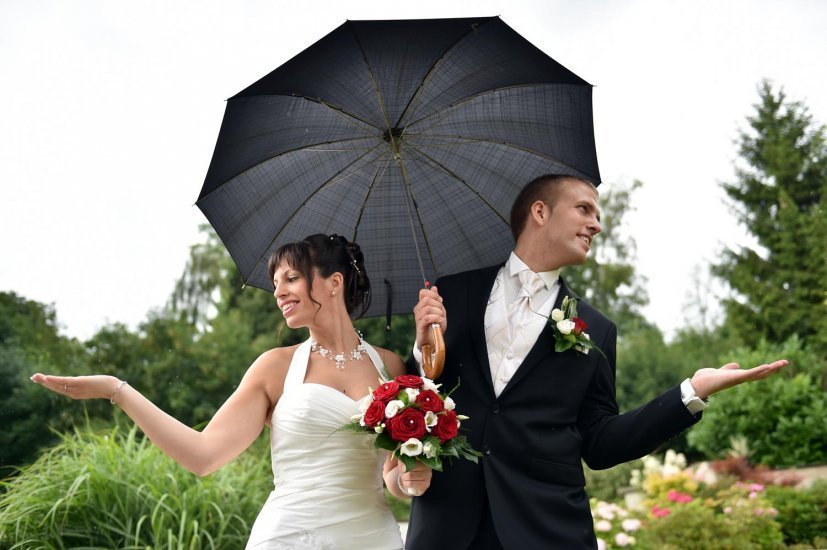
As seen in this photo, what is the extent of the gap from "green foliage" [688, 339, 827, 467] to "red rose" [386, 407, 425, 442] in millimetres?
12876

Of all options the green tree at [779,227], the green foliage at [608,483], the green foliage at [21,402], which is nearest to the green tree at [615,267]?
the green tree at [779,227]

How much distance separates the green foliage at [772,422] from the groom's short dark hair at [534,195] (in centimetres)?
1225

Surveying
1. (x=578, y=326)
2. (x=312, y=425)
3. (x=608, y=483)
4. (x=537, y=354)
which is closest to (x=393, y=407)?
(x=312, y=425)

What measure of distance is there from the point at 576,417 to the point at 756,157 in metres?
24.6

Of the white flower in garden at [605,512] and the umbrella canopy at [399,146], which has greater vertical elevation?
the umbrella canopy at [399,146]

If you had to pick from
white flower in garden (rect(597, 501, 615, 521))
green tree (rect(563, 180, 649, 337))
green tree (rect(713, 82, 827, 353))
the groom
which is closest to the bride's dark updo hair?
the groom

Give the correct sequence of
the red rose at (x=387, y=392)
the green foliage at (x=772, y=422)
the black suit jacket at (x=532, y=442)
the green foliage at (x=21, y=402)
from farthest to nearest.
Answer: the green foliage at (x=21, y=402)
the green foliage at (x=772, y=422)
the black suit jacket at (x=532, y=442)
the red rose at (x=387, y=392)

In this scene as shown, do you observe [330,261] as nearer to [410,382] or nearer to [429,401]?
[410,382]

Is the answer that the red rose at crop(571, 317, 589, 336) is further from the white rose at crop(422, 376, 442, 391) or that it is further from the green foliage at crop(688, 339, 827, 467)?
the green foliage at crop(688, 339, 827, 467)

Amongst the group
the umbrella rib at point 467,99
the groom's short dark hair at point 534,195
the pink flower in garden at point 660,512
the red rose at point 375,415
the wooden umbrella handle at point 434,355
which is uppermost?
the umbrella rib at point 467,99

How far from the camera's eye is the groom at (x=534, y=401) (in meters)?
2.98

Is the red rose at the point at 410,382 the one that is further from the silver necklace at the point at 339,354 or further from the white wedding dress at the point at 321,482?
the silver necklace at the point at 339,354

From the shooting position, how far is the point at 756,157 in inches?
1007

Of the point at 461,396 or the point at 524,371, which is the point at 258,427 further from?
the point at 524,371
